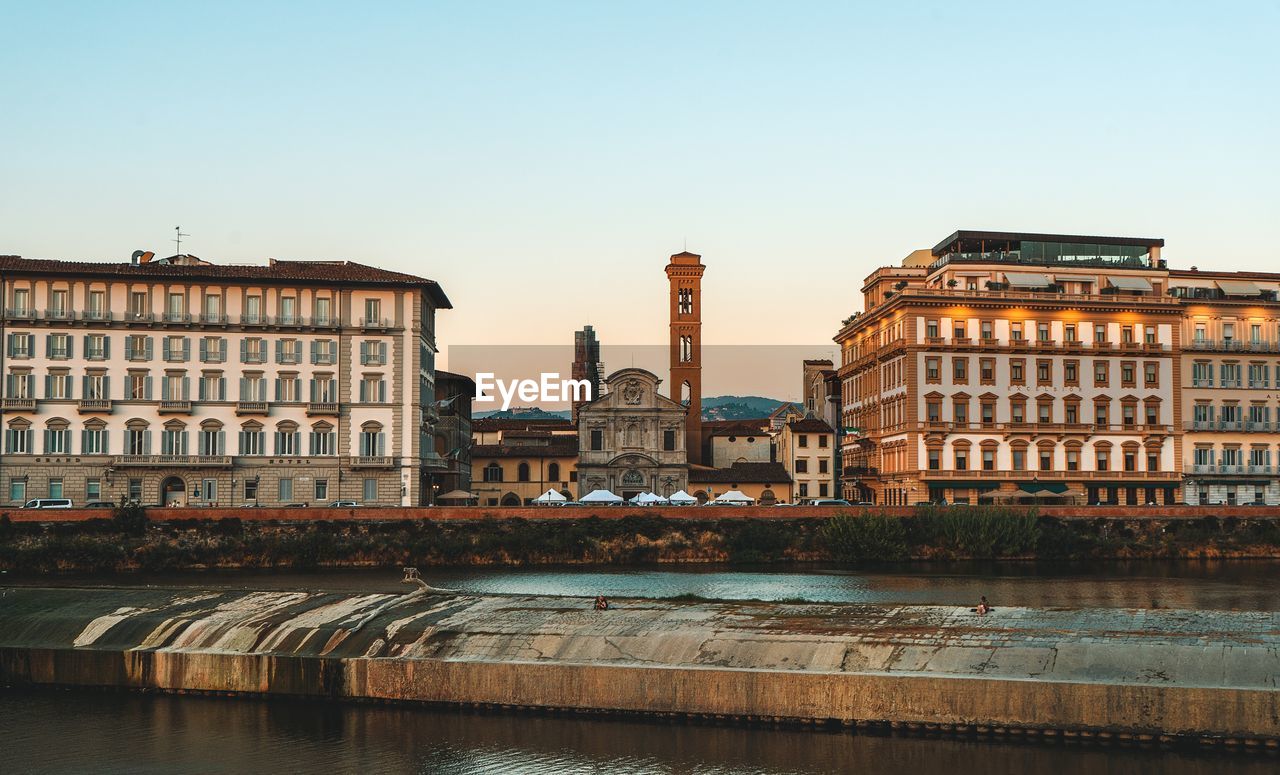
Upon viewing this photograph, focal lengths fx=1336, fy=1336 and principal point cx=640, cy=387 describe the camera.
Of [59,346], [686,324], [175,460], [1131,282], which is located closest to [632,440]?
[686,324]

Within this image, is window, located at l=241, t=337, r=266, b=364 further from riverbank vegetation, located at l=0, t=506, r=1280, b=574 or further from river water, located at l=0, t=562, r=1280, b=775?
river water, located at l=0, t=562, r=1280, b=775

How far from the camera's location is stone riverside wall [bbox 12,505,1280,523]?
70938 mm

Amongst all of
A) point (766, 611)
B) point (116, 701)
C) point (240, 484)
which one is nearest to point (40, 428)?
point (240, 484)

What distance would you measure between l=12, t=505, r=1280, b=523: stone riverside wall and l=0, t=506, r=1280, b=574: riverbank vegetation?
499mm

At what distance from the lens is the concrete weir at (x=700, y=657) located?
2803 cm

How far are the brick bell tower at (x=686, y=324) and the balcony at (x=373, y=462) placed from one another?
124ft

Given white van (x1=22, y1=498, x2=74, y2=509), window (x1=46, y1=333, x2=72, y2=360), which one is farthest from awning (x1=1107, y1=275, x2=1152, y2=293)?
white van (x1=22, y1=498, x2=74, y2=509)

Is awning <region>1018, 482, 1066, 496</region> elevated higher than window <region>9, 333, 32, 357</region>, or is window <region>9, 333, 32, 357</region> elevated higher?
window <region>9, 333, 32, 357</region>

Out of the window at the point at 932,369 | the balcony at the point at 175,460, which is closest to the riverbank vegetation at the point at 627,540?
the balcony at the point at 175,460

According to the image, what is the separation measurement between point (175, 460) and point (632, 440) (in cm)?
3461

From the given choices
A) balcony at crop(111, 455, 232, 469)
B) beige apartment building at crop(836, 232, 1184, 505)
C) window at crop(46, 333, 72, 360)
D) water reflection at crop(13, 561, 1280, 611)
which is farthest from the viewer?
beige apartment building at crop(836, 232, 1184, 505)

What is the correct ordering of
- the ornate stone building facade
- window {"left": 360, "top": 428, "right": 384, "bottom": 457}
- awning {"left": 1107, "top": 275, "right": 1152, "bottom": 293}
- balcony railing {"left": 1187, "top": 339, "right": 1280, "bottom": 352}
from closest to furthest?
window {"left": 360, "top": 428, "right": 384, "bottom": 457}
balcony railing {"left": 1187, "top": 339, "right": 1280, "bottom": 352}
awning {"left": 1107, "top": 275, "right": 1152, "bottom": 293}
the ornate stone building facade

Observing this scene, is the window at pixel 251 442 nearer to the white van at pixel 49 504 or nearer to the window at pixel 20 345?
the white van at pixel 49 504

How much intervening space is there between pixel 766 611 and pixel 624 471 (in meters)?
64.7
